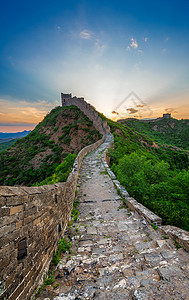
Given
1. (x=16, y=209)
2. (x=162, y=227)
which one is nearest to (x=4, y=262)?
(x=16, y=209)

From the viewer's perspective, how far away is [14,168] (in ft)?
78.3

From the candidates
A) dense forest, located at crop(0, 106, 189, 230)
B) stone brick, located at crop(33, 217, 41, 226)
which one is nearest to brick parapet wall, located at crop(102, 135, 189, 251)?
dense forest, located at crop(0, 106, 189, 230)

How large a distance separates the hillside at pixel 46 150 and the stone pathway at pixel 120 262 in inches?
649

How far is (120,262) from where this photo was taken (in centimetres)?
272

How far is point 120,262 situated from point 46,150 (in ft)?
84.2

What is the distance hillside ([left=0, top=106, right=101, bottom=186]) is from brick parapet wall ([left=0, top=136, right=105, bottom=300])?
17.6 metres

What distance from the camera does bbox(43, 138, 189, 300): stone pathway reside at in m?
1.90

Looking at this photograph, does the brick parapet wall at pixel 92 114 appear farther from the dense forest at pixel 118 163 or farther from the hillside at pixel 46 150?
the dense forest at pixel 118 163

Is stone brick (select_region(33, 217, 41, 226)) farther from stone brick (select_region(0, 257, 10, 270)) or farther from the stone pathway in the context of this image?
the stone pathway

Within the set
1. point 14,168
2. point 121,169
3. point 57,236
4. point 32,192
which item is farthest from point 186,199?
point 14,168

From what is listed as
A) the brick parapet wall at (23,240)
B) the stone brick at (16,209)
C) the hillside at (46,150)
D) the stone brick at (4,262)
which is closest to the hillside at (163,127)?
the hillside at (46,150)

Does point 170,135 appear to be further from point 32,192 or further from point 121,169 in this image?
point 32,192

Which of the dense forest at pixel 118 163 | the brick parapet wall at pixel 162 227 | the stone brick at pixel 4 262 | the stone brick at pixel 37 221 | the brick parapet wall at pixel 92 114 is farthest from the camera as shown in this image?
the brick parapet wall at pixel 92 114

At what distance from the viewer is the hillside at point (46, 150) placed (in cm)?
2175
